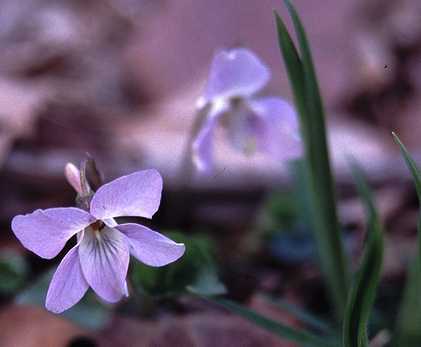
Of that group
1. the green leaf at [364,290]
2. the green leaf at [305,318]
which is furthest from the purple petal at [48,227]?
the green leaf at [305,318]

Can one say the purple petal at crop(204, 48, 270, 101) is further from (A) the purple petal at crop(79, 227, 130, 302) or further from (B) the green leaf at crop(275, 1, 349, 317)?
(A) the purple petal at crop(79, 227, 130, 302)

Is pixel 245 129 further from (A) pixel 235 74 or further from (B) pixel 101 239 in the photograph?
(B) pixel 101 239

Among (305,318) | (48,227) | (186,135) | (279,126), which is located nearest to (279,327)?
(305,318)

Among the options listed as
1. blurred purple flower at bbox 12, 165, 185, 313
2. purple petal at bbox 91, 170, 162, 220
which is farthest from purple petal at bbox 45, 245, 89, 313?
purple petal at bbox 91, 170, 162, 220

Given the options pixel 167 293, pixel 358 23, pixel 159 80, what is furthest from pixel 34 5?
pixel 167 293

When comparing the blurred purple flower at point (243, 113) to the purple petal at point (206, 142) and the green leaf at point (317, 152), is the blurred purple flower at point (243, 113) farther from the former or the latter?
the green leaf at point (317, 152)

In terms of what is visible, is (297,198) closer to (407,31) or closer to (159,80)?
(159,80)
